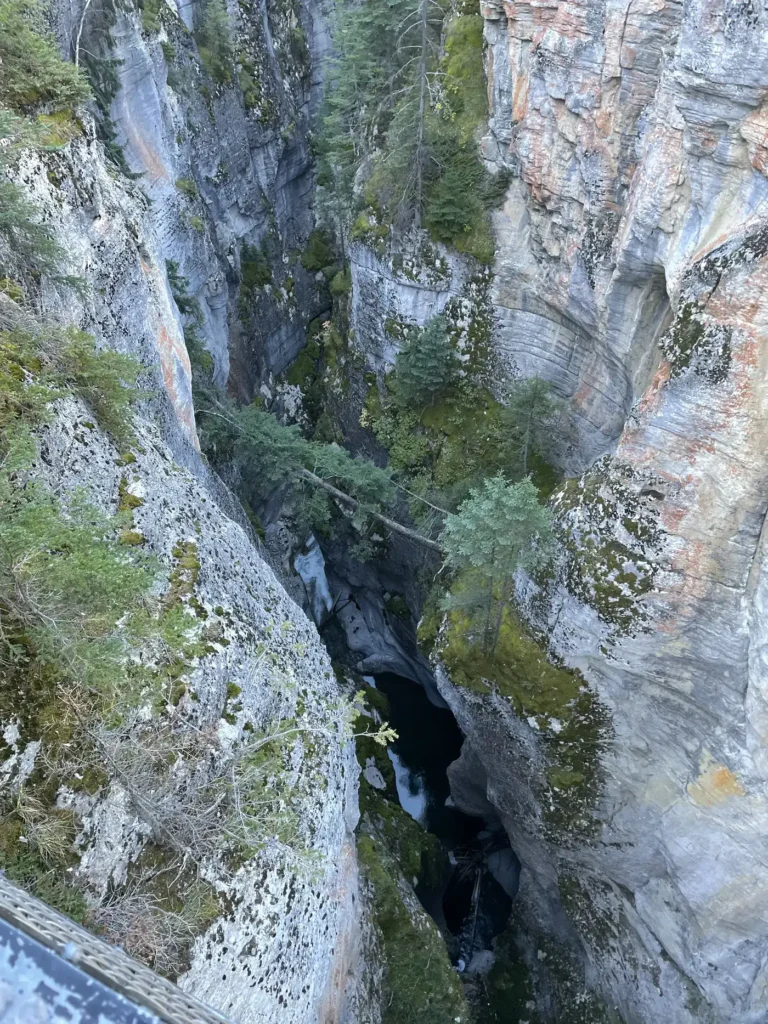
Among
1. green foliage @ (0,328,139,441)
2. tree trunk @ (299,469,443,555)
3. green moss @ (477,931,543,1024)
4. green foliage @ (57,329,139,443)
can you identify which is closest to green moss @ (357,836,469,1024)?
green moss @ (477,931,543,1024)

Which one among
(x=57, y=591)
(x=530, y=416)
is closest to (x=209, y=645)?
(x=57, y=591)

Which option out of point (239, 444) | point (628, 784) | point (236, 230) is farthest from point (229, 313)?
point (628, 784)

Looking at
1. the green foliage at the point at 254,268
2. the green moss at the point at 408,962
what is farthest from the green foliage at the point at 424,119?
the green moss at the point at 408,962

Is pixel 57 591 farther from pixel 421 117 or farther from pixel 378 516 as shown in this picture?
pixel 421 117

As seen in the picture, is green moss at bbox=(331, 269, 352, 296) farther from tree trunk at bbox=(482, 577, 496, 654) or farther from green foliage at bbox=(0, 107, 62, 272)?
green foliage at bbox=(0, 107, 62, 272)

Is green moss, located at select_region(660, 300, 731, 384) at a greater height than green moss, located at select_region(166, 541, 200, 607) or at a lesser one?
greater

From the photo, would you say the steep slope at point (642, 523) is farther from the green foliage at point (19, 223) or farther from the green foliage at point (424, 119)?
the green foliage at point (19, 223)
